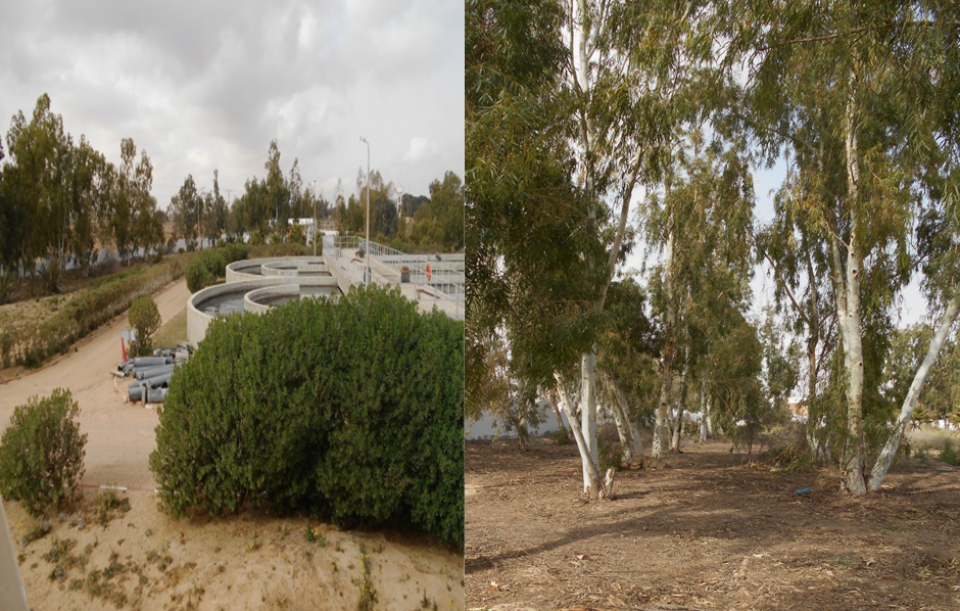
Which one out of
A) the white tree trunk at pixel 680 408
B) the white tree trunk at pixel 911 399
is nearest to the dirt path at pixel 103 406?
the white tree trunk at pixel 911 399

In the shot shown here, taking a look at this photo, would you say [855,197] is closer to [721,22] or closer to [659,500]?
[721,22]

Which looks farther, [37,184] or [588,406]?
[588,406]

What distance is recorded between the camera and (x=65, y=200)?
1548 millimetres

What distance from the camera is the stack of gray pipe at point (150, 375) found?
5.16 feet

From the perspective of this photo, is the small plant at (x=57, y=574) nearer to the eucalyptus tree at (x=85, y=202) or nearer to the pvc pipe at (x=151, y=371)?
the pvc pipe at (x=151, y=371)

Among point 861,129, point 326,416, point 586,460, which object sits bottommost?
point 586,460

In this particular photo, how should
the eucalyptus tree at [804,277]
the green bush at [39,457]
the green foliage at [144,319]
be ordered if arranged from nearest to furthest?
the green bush at [39,457] < the green foliage at [144,319] < the eucalyptus tree at [804,277]

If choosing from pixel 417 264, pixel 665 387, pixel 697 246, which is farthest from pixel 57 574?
pixel 665 387

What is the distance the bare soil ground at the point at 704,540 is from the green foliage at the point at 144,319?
1.80 m

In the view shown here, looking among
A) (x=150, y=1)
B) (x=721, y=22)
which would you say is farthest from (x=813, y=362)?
(x=150, y=1)

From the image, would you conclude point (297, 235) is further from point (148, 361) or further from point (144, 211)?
point (148, 361)

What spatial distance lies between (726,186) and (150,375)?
4059 millimetres

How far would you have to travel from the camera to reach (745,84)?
402 cm

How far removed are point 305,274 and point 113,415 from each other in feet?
1.89
